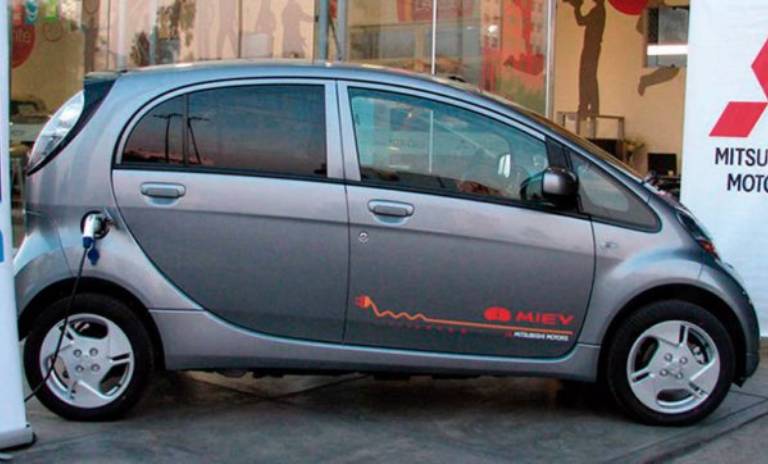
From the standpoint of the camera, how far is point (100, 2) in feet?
35.7

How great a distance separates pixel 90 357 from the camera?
514 centimetres

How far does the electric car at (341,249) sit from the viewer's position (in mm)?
5129

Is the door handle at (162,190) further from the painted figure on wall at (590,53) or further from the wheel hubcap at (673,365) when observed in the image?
the painted figure on wall at (590,53)

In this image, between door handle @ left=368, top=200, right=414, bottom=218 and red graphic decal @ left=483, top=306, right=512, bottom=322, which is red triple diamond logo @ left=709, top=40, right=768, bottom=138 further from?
door handle @ left=368, top=200, right=414, bottom=218

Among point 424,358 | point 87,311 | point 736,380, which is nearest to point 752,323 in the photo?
point 736,380

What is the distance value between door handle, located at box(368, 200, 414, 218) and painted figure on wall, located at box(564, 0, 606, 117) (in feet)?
40.2

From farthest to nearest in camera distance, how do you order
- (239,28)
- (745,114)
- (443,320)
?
(239,28)
(745,114)
(443,320)

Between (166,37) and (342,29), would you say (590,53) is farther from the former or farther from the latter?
(166,37)

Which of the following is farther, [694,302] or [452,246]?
[694,302]

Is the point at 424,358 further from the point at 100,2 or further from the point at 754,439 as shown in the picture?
the point at 100,2

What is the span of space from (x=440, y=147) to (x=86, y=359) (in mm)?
2131

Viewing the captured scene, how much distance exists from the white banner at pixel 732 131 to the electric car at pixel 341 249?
2064 millimetres

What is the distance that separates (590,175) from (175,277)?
224 cm

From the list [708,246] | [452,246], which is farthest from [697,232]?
[452,246]
